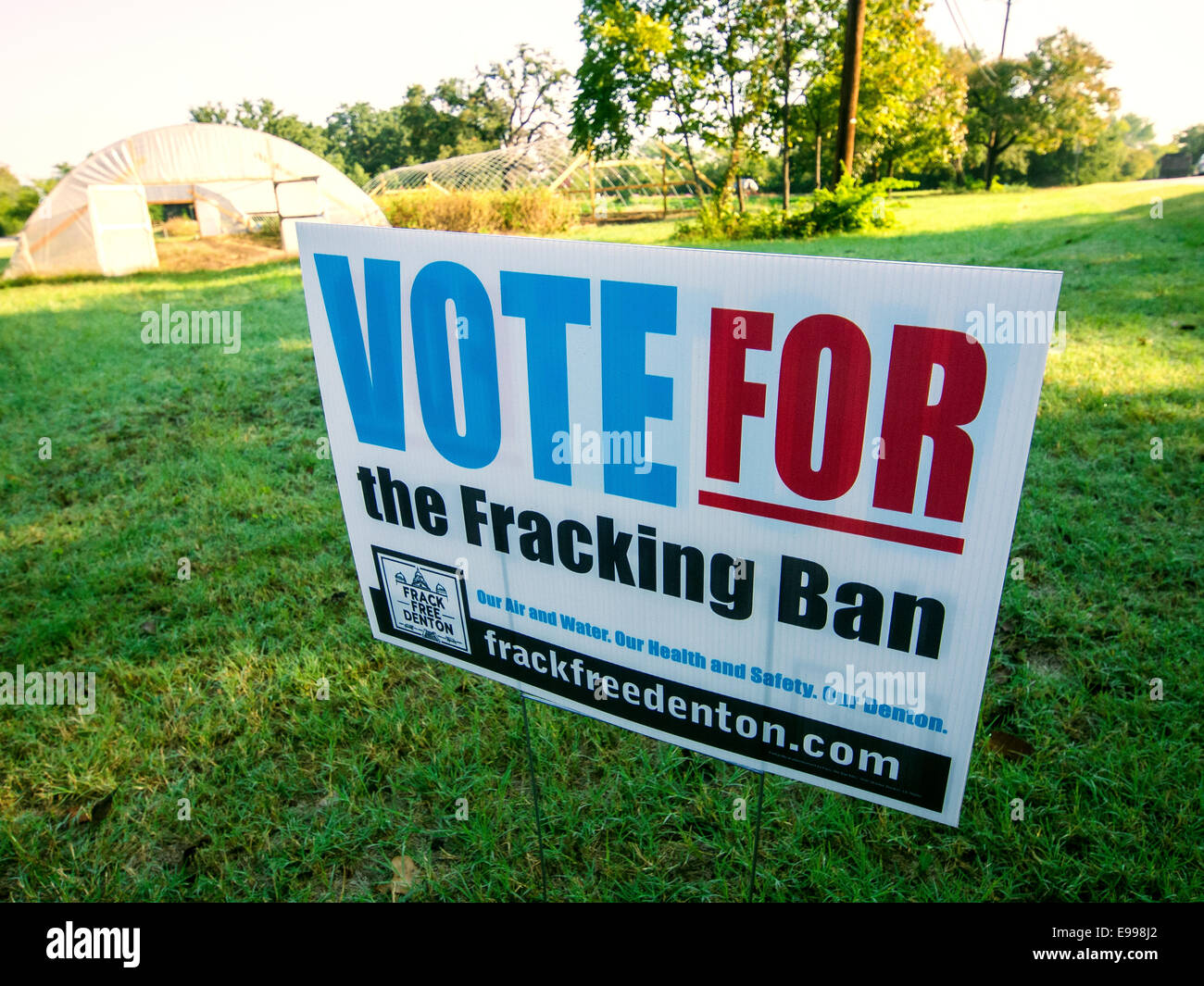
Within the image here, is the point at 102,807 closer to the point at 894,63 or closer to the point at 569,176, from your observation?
the point at 894,63

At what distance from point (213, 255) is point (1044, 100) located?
48.5 metres

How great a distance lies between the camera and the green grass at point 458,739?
222cm

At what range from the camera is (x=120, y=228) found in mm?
16719

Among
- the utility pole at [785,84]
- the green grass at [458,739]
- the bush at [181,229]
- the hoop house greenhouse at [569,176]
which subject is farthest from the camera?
the bush at [181,229]

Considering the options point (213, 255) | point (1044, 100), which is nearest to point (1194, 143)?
point (1044, 100)

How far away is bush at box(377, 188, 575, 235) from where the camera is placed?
19.8 meters

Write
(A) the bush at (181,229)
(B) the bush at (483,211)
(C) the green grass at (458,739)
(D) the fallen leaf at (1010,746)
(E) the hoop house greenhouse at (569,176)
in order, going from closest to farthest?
(C) the green grass at (458,739) → (D) the fallen leaf at (1010,746) → (B) the bush at (483,211) → (E) the hoop house greenhouse at (569,176) → (A) the bush at (181,229)

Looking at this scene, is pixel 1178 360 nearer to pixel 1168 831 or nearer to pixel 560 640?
pixel 1168 831

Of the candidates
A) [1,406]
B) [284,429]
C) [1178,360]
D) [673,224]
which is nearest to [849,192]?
[673,224]

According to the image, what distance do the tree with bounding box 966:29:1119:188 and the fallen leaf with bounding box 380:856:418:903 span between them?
51.3 m

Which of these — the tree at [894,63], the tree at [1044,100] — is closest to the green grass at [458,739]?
the tree at [894,63]

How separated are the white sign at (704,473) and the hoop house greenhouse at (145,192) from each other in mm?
15583

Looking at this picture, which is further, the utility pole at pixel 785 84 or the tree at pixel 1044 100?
the tree at pixel 1044 100

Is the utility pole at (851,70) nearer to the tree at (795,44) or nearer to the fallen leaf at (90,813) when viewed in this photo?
the tree at (795,44)
